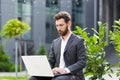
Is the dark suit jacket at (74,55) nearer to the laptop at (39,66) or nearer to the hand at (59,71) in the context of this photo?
the hand at (59,71)

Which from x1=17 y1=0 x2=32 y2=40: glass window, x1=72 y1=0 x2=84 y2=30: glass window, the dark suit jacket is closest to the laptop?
the dark suit jacket

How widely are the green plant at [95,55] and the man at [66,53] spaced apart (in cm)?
52

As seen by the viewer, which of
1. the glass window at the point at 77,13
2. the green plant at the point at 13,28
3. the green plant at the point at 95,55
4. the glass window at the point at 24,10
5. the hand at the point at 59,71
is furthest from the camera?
the glass window at the point at 77,13

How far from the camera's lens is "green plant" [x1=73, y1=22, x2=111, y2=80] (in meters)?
3.88

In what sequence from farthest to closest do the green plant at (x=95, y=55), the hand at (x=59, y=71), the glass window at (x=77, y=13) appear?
the glass window at (x=77, y=13), the green plant at (x=95, y=55), the hand at (x=59, y=71)

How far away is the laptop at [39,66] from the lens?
3.18 meters

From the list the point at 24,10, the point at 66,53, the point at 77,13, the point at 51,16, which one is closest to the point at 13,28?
the point at 24,10

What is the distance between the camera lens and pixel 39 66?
3.21 meters

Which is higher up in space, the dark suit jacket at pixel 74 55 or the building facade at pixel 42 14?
the dark suit jacket at pixel 74 55

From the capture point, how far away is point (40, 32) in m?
22.8

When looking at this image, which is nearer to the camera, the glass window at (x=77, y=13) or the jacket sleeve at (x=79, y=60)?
the jacket sleeve at (x=79, y=60)

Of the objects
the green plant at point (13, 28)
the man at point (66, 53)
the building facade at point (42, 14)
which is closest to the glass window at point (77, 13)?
the building facade at point (42, 14)

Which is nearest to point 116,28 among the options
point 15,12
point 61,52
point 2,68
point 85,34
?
point 85,34

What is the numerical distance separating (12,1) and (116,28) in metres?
18.6
